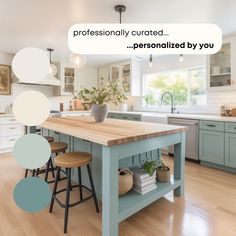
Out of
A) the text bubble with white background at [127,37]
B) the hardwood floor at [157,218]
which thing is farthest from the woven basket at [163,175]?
the text bubble with white background at [127,37]

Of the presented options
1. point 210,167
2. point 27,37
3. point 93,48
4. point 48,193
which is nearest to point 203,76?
point 210,167

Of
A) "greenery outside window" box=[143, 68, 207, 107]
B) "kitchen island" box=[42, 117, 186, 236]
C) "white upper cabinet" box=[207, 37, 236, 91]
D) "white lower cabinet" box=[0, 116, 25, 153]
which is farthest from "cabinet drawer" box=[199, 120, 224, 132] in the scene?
"white lower cabinet" box=[0, 116, 25, 153]

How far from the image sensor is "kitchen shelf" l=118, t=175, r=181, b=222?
1.61 meters

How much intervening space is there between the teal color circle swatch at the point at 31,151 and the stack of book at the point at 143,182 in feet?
4.60

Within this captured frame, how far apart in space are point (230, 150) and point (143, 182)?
185cm

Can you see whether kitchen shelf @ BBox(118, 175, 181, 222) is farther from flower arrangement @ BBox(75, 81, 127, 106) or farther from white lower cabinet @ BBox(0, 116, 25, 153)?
white lower cabinet @ BBox(0, 116, 25, 153)

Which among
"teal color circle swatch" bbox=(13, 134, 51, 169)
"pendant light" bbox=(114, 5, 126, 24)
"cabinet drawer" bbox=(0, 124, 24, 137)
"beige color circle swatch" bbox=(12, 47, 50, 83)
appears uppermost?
"pendant light" bbox=(114, 5, 126, 24)

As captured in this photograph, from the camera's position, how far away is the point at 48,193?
69cm

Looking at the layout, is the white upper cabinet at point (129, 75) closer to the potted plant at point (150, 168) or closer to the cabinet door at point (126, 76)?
the cabinet door at point (126, 76)

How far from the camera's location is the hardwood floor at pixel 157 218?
164cm

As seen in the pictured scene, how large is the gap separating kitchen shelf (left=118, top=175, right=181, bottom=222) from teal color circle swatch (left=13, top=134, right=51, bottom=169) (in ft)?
3.71

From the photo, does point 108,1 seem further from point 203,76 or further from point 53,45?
point 203,76

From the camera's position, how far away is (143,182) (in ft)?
6.22

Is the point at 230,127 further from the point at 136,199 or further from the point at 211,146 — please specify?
the point at 136,199
